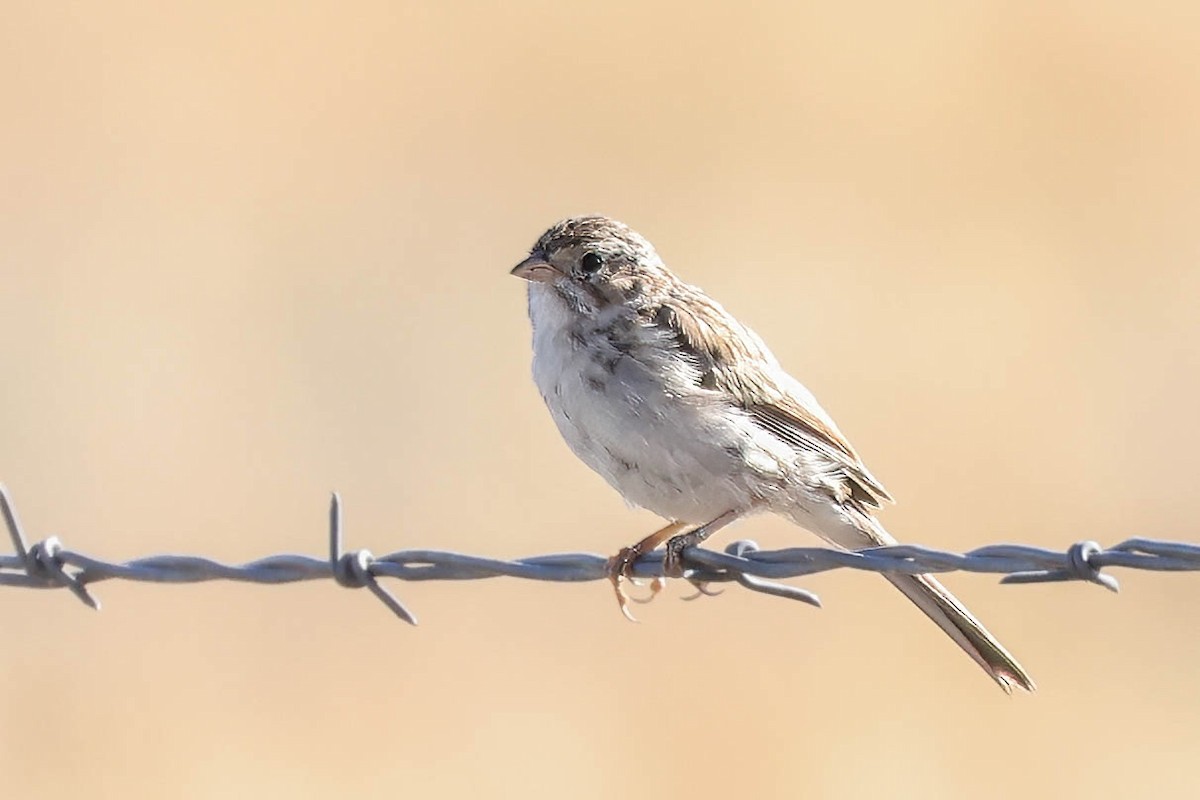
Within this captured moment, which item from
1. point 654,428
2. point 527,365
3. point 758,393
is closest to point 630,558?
point 654,428

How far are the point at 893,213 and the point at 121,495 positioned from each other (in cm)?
744

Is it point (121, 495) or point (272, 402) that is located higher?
point (272, 402)

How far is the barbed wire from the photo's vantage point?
14.4 feet

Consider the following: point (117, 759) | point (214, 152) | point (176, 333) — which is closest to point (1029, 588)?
point (117, 759)

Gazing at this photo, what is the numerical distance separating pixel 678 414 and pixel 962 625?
45.9 inches

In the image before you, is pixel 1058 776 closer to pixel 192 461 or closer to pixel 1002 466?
pixel 1002 466

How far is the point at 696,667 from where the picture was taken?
35.2ft

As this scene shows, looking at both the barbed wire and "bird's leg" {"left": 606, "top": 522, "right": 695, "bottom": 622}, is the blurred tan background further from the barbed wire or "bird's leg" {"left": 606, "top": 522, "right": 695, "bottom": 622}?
the barbed wire

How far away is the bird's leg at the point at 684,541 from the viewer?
18.4 ft

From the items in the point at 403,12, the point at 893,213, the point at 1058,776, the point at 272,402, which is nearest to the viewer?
the point at 1058,776

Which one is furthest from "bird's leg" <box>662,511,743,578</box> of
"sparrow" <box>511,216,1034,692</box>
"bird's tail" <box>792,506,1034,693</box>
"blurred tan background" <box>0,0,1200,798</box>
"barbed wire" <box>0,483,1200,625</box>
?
"blurred tan background" <box>0,0,1200,798</box>

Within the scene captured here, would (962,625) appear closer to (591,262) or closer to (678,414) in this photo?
(678,414)

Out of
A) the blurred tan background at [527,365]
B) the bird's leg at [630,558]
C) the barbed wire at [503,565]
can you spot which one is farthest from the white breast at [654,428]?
the blurred tan background at [527,365]

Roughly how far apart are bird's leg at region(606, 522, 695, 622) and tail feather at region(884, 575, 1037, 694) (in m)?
0.82
